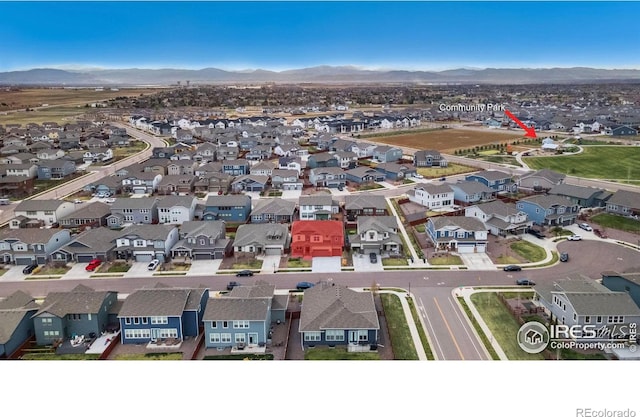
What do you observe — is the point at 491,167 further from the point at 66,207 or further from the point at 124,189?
the point at 66,207

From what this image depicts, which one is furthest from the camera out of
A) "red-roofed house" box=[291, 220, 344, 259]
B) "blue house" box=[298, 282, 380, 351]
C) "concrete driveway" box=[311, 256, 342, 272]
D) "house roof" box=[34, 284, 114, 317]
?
"red-roofed house" box=[291, 220, 344, 259]

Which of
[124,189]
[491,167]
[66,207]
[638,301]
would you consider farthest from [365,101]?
[638,301]

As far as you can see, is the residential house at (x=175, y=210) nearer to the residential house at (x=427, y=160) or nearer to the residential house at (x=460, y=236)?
the residential house at (x=460, y=236)

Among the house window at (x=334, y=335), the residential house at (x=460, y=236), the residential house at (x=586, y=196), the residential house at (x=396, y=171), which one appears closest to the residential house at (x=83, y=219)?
the house window at (x=334, y=335)

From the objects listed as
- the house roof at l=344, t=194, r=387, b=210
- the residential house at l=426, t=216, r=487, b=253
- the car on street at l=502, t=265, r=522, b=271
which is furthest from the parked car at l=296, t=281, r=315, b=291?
the house roof at l=344, t=194, r=387, b=210

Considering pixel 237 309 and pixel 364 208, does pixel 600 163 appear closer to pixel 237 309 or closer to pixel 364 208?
pixel 364 208

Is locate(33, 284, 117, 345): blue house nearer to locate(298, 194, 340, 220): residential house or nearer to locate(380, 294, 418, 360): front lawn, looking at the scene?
locate(380, 294, 418, 360): front lawn

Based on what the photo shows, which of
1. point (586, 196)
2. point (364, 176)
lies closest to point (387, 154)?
point (364, 176)
